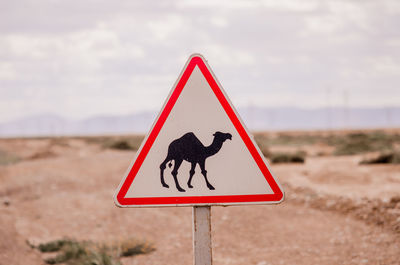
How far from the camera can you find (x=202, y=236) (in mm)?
2617

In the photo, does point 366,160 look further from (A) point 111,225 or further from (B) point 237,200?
(B) point 237,200

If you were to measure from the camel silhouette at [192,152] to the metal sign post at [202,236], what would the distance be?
17 cm

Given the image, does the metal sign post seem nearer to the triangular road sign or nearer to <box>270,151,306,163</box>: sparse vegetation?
the triangular road sign

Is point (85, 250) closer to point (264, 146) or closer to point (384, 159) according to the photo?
point (384, 159)

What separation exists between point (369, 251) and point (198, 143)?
3.29 meters

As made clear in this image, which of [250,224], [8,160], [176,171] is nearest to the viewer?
[176,171]

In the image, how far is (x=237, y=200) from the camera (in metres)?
2.58

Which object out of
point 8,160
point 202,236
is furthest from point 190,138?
point 8,160

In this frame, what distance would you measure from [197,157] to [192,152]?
44mm

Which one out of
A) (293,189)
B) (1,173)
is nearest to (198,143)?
(293,189)

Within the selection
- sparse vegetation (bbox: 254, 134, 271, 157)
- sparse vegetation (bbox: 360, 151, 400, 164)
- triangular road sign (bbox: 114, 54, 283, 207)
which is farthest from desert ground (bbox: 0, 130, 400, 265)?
sparse vegetation (bbox: 360, 151, 400, 164)

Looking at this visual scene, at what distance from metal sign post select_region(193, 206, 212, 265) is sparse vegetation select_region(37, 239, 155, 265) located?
2514 millimetres

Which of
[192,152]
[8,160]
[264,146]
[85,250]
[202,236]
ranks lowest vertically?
[85,250]

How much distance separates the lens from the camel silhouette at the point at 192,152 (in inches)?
102
